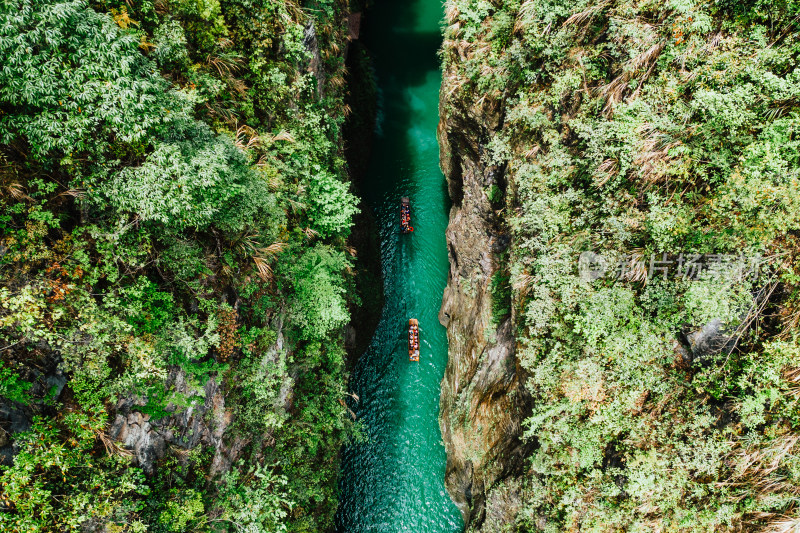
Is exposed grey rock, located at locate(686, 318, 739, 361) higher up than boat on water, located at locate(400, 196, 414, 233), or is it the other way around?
exposed grey rock, located at locate(686, 318, 739, 361)

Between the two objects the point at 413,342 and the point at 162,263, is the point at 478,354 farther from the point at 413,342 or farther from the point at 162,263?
the point at 162,263

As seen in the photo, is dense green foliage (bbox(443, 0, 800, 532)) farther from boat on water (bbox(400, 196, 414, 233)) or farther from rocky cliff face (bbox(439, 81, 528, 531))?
boat on water (bbox(400, 196, 414, 233))

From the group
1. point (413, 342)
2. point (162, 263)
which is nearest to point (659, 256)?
point (162, 263)

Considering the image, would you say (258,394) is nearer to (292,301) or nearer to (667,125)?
(292,301)

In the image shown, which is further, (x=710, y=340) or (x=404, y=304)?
(x=404, y=304)

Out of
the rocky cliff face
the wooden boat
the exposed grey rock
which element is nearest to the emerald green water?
the wooden boat

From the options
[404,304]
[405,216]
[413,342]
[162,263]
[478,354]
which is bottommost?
[413,342]
